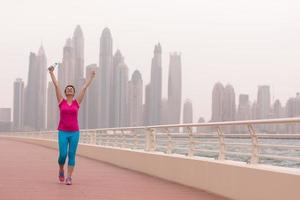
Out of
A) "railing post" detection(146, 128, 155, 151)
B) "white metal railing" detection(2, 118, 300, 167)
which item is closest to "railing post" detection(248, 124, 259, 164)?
"white metal railing" detection(2, 118, 300, 167)

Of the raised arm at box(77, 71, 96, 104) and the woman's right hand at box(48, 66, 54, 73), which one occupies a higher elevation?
the woman's right hand at box(48, 66, 54, 73)

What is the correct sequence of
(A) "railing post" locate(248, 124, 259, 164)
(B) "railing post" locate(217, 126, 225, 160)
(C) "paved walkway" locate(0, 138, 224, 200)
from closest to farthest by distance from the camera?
(A) "railing post" locate(248, 124, 259, 164) < (C) "paved walkway" locate(0, 138, 224, 200) < (B) "railing post" locate(217, 126, 225, 160)

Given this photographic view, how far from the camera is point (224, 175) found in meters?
11.5

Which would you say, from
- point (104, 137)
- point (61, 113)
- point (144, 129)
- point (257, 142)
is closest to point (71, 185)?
point (61, 113)

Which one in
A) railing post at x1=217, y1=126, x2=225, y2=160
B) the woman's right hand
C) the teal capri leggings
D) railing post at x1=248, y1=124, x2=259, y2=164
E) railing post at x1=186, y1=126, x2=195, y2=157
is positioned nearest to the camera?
railing post at x1=248, y1=124, x2=259, y2=164

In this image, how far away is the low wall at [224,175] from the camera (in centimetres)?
909

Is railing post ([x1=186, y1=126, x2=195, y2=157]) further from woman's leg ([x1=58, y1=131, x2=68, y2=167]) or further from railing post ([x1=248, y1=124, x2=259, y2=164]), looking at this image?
railing post ([x1=248, y1=124, x2=259, y2=164])

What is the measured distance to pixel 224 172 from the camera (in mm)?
11469

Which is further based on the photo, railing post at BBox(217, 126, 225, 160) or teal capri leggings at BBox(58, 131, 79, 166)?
teal capri leggings at BBox(58, 131, 79, 166)

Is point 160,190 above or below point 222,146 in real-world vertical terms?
below

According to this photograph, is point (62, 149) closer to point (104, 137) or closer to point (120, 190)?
point (120, 190)

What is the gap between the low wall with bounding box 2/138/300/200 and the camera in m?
9.09

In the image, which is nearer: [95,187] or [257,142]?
[257,142]

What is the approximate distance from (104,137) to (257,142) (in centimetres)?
1570
